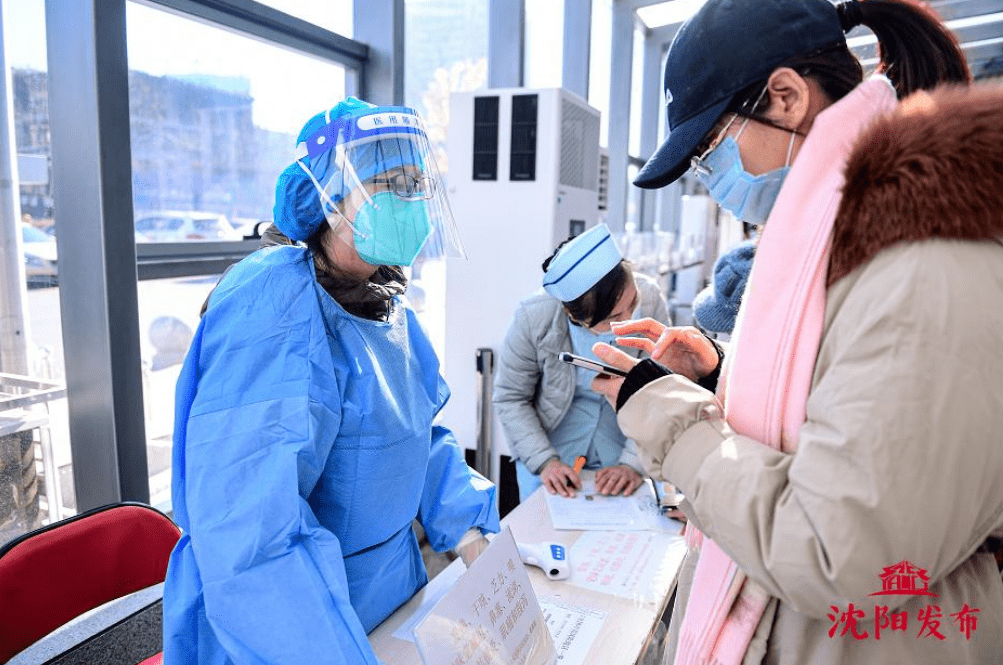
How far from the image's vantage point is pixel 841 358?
0.61m

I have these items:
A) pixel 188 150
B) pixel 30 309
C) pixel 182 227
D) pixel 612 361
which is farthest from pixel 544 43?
pixel 612 361

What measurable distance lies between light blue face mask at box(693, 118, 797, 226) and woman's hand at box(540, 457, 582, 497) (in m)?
1.11

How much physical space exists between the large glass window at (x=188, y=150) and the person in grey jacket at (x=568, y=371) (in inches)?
35.8

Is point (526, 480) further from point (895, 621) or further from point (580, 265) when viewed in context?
point (895, 621)

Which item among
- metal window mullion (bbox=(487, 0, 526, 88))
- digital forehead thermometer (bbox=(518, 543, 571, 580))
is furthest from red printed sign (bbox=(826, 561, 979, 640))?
metal window mullion (bbox=(487, 0, 526, 88))

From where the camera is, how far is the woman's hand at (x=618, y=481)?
181 centimetres

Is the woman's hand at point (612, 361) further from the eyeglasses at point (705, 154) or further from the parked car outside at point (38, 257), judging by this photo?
the parked car outside at point (38, 257)

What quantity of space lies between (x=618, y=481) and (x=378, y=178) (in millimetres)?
1125

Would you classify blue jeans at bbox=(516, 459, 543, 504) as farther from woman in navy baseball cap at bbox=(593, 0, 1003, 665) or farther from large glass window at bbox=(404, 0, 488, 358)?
woman in navy baseball cap at bbox=(593, 0, 1003, 665)

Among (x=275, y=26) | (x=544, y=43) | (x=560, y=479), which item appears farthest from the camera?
(x=544, y=43)

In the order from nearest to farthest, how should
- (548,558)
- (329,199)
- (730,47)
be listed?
1. (730,47)
2. (329,199)
3. (548,558)

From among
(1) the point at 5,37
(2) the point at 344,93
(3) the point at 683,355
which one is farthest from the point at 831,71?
(2) the point at 344,93

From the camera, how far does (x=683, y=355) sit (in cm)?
114

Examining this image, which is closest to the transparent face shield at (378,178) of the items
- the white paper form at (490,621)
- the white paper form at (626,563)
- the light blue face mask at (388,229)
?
the light blue face mask at (388,229)
